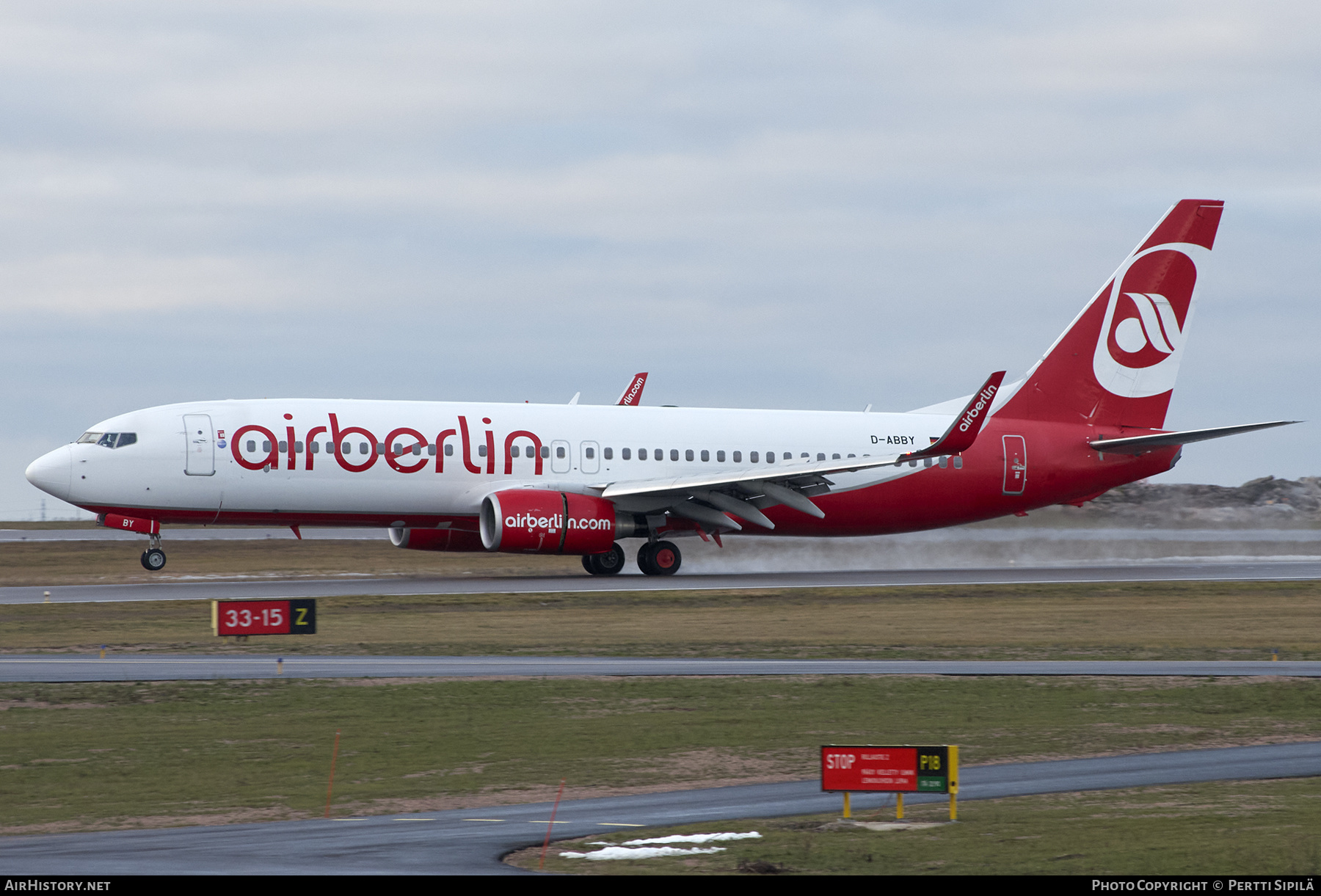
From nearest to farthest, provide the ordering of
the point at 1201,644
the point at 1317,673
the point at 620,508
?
the point at 1317,673 → the point at 1201,644 → the point at 620,508

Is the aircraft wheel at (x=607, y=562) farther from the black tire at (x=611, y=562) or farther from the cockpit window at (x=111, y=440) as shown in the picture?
the cockpit window at (x=111, y=440)

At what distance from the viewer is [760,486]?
47000mm

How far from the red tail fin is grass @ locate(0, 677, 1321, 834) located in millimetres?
26723

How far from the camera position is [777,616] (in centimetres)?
3875

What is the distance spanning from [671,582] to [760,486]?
3.95 m

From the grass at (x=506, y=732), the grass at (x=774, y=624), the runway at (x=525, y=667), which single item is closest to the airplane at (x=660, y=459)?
the grass at (x=774, y=624)

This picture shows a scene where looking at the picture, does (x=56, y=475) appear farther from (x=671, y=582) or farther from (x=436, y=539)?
(x=671, y=582)

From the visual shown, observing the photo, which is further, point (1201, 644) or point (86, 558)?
point (86, 558)

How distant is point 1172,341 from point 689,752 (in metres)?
38.3

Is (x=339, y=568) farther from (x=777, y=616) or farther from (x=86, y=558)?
(x=777, y=616)

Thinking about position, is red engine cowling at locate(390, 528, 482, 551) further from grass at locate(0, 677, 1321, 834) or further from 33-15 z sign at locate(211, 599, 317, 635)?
grass at locate(0, 677, 1321, 834)

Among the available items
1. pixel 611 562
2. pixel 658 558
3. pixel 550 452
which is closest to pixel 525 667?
pixel 550 452

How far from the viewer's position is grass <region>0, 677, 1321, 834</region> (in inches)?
742
